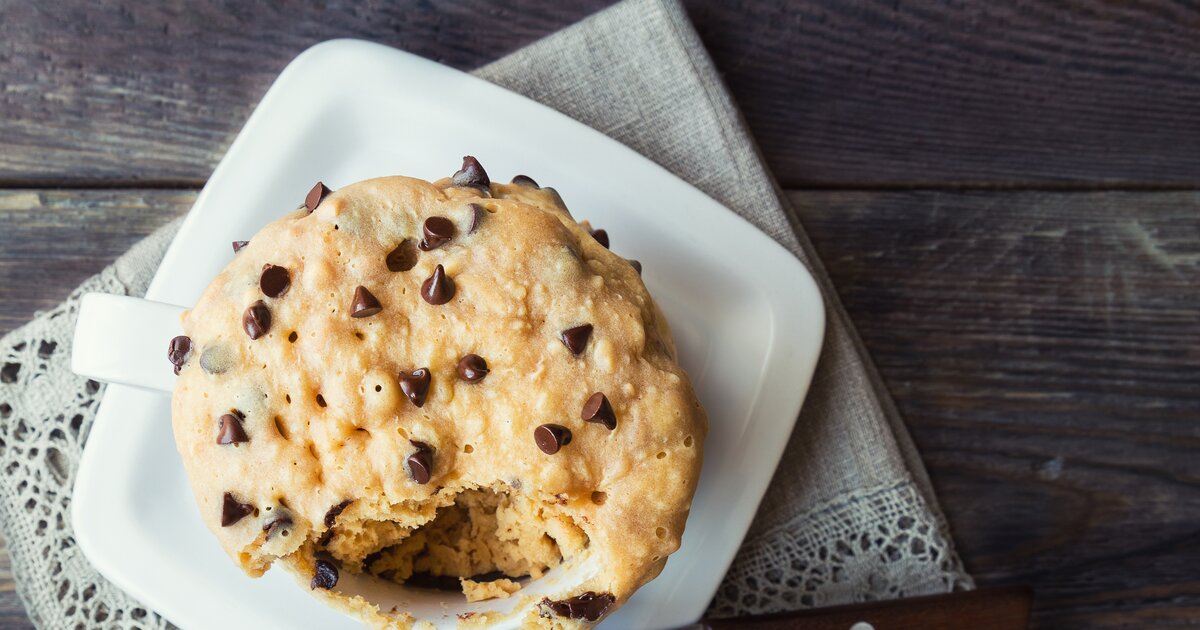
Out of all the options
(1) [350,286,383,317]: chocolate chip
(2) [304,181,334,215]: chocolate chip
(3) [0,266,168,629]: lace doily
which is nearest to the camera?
(1) [350,286,383,317]: chocolate chip

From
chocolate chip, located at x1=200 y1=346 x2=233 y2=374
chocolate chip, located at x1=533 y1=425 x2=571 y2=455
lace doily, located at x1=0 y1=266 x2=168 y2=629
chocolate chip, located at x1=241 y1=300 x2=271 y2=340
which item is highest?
chocolate chip, located at x1=241 y1=300 x2=271 y2=340

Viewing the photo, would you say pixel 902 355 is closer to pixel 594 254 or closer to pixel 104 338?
pixel 594 254

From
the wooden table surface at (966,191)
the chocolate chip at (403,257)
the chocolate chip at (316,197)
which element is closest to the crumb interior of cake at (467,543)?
the chocolate chip at (403,257)

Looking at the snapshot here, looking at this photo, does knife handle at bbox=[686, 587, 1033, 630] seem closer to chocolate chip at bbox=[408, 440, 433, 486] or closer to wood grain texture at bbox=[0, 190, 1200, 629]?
wood grain texture at bbox=[0, 190, 1200, 629]

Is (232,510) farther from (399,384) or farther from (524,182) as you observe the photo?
(524,182)

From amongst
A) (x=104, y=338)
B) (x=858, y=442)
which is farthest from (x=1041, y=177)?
(x=104, y=338)

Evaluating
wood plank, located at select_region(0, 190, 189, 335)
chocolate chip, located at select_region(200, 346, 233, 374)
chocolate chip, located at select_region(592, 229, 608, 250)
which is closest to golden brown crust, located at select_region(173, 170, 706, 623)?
chocolate chip, located at select_region(200, 346, 233, 374)
